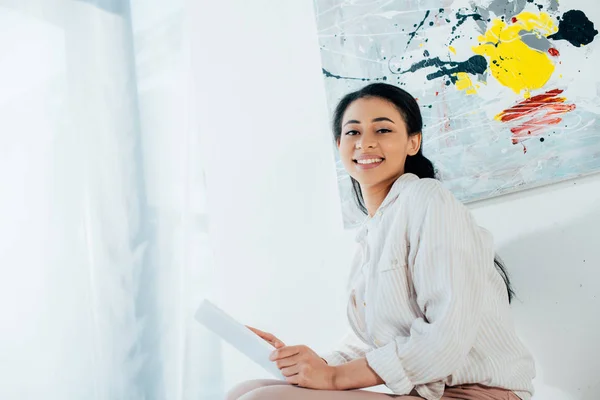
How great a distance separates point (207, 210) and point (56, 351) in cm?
51

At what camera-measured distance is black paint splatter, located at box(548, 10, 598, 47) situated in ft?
3.96

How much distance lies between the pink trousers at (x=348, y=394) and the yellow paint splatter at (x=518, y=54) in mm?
635

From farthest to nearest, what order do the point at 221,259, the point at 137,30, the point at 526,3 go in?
the point at 221,259 < the point at 137,30 < the point at 526,3

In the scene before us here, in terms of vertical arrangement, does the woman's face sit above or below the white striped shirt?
above

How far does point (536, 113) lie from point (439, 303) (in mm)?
568

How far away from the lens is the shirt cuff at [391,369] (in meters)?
0.87

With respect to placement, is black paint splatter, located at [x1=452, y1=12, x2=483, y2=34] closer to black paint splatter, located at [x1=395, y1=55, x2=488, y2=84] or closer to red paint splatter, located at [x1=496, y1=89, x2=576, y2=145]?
black paint splatter, located at [x1=395, y1=55, x2=488, y2=84]

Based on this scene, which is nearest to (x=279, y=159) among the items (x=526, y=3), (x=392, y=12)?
(x=392, y=12)

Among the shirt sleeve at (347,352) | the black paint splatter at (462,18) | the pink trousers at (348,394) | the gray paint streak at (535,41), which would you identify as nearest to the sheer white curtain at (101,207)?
the shirt sleeve at (347,352)

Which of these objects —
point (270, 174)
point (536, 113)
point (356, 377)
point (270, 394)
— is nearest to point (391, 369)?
point (356, 377)

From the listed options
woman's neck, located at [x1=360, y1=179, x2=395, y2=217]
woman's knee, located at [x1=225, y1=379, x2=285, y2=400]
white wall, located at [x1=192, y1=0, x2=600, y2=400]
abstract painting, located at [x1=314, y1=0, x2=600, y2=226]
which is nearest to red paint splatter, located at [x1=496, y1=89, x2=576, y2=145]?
abstract painting, located at [x1=314, y1=0, x2=600, y2=226]

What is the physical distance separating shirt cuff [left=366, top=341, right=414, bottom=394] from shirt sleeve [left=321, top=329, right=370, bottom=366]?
0.82ft

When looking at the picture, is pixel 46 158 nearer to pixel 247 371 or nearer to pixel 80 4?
pixel 80 4

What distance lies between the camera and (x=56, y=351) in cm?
129
